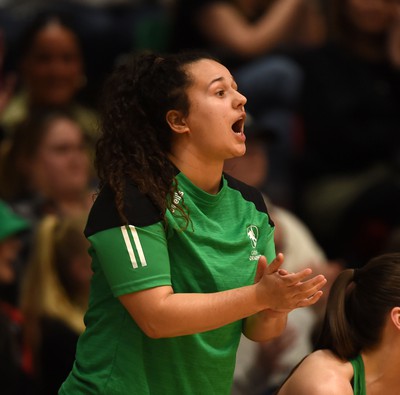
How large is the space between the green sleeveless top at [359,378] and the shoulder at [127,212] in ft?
2.76

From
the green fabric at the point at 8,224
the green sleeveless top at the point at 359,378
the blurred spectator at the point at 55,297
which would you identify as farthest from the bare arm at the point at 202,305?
the green fabric at the point at 8,224

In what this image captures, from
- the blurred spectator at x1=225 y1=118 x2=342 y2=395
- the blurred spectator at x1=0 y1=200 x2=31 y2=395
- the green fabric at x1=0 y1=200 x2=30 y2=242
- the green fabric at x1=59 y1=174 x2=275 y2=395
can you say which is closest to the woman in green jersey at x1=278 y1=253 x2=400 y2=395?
the green fabric at x1=59 y1=174 x2=275 y2=395

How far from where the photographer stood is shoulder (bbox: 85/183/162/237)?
2.58 meters

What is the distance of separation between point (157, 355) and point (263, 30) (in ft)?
11.2

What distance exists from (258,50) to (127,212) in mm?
3324

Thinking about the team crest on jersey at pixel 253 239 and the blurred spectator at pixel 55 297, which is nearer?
the team crest on jersey at pixel 253 239

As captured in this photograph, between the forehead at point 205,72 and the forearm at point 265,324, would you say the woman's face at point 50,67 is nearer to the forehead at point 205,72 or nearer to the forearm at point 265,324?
the forehead at point 205,72

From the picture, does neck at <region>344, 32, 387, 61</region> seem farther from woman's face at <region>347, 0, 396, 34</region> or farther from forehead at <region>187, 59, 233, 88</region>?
forehead at <region>187, 59, 233, 88</region>

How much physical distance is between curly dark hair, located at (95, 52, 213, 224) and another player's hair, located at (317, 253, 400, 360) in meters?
0.66

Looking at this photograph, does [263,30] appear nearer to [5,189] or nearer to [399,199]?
[399,199]

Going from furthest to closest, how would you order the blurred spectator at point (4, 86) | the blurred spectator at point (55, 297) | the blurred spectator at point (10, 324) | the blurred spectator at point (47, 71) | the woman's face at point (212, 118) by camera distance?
the blurred spectator at point (47, 71) < the blurred spectator at point (4, 86) < the blurred spectator at point (55, 297) < the blurred spectator at point (10, 324) < the woman's face at point (212, 118)

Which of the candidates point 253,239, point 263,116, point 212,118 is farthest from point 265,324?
point 263,116

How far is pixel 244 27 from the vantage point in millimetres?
5750

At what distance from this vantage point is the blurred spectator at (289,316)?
14.5 ft
